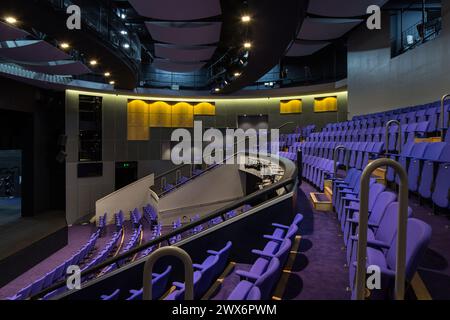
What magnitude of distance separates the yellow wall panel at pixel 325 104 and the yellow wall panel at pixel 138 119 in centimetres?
482

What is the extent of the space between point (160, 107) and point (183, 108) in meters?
0.67

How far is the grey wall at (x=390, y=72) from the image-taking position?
4402mm

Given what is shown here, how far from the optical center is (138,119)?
8.69 m

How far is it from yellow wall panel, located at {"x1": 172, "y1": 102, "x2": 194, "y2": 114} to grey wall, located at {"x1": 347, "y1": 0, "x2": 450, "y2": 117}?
4.43m

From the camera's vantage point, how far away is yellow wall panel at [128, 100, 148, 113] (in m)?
8.63

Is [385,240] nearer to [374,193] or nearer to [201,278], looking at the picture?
[374,193]

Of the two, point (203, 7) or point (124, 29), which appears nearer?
point (203, 7)

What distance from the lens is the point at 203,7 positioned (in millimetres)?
4410

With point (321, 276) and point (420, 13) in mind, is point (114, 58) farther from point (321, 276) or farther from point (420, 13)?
point (420, 13)

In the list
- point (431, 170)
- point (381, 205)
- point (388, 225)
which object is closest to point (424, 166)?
point (431, 170)

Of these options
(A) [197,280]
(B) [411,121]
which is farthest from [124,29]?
(A) [197,280]

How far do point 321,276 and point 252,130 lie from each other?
7670 mm

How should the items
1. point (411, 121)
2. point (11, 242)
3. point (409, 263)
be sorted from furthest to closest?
point (11, 242) < point (411, 121) < point (409, 263)

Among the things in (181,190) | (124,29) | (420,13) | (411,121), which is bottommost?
(181,190)
